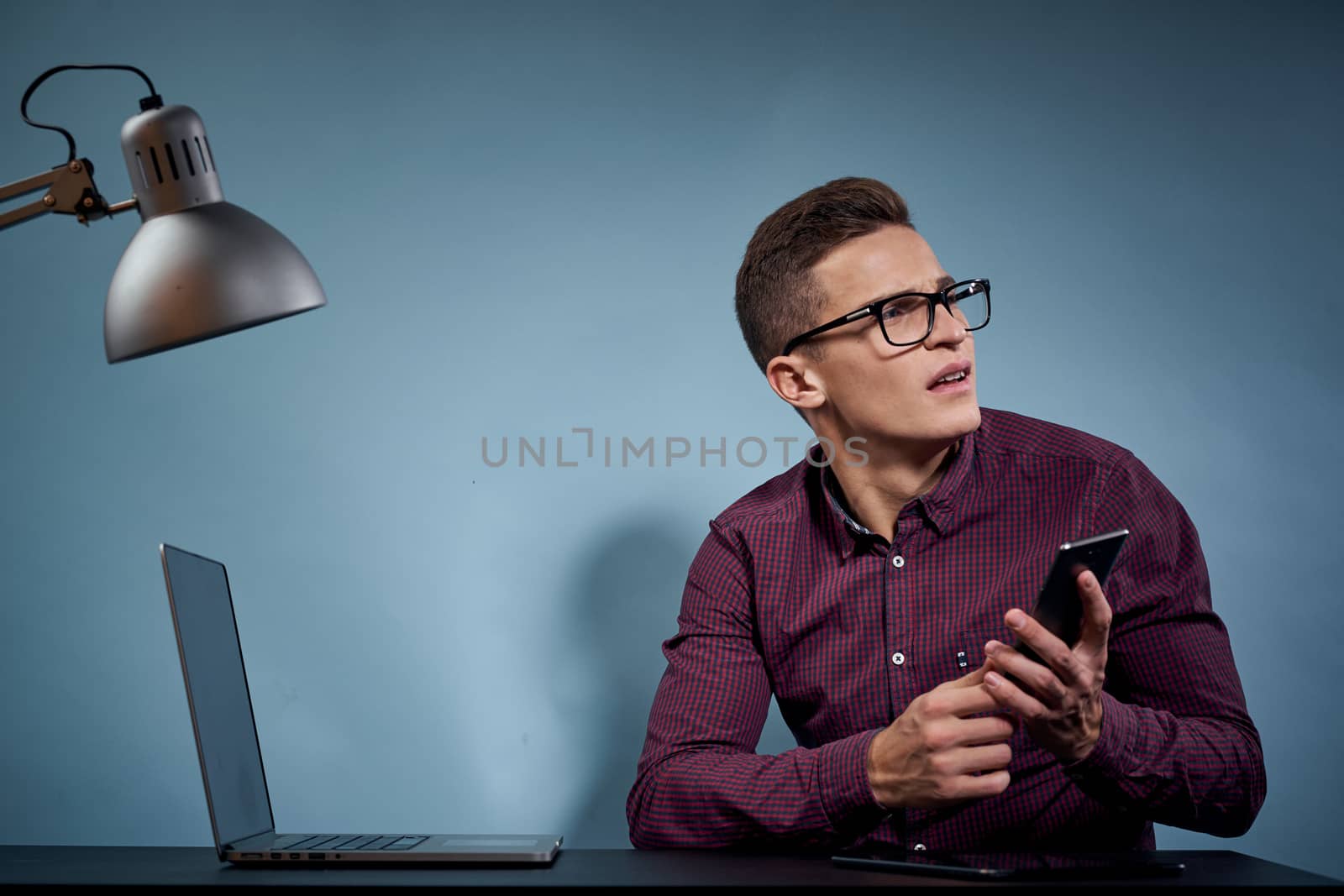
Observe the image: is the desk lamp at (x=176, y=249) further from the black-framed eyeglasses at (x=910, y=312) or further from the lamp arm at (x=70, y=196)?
the black-framed eyeglasses at (x=910, y=312)

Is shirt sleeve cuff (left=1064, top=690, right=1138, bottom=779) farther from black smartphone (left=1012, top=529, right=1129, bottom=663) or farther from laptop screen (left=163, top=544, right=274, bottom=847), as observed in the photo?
laptop screen (left=163, top=544, right=274, bottom=847)

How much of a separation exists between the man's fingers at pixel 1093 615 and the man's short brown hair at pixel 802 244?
0.66m

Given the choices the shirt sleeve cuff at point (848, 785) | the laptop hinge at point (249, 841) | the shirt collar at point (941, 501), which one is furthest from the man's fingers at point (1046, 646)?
the laptop hinge at point (249, 841)

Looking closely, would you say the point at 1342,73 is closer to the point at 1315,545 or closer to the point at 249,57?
the point at 1315,545

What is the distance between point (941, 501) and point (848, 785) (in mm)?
453

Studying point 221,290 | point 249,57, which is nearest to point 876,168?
point 249,57

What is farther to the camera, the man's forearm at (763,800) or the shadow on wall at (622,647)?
the shadow on wall at (622,647)

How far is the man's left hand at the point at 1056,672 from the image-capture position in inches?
41.1

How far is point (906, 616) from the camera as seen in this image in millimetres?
1474

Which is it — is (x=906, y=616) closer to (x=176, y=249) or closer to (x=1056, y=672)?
(x=1056, y=672)

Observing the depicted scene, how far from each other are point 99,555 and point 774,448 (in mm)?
1261
